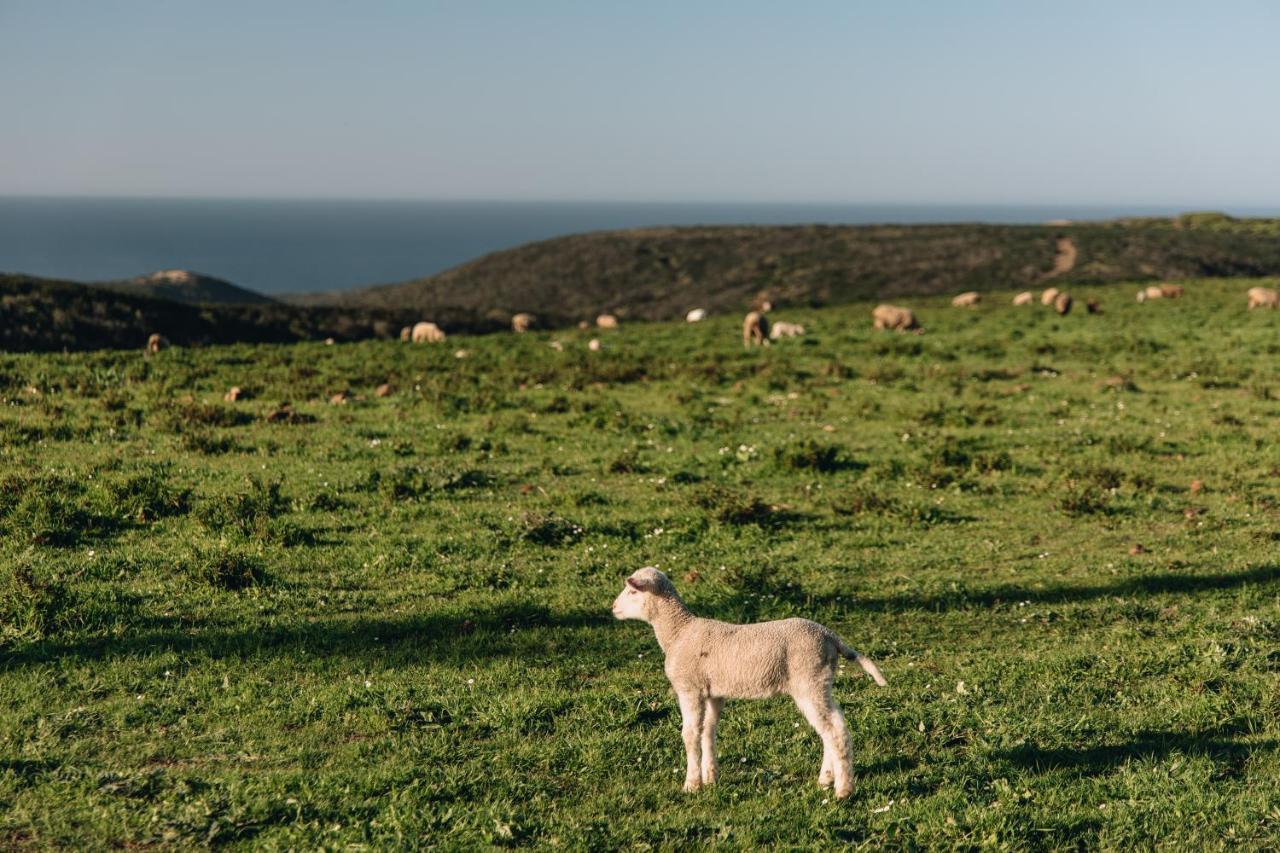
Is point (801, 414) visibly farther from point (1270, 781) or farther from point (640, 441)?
point (1270, 781)

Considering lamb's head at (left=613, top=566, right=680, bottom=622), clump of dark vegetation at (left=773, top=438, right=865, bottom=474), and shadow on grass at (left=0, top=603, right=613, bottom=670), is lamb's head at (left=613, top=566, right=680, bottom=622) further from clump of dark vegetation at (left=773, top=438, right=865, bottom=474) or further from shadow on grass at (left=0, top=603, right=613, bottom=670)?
clump of dark vegetation at (left=773, top=438, right=865, bottom=474)

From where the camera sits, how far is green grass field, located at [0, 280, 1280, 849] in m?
6.71

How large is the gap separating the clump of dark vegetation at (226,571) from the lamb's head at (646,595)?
5795mm

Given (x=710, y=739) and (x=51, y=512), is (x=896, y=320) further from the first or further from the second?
(x=710, y=739)

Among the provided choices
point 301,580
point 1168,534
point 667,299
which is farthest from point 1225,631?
point 667,299

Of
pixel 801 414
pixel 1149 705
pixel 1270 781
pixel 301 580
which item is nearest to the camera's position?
pixel 1270 781

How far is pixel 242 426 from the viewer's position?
1967cm

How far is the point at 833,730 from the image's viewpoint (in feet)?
21.6

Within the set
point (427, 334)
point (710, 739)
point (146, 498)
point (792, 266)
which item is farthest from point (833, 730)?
point (792, 266)

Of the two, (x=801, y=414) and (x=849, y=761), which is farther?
(x=801, y=414)

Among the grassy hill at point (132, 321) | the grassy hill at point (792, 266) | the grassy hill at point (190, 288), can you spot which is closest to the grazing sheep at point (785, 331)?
the grassy hill at point (132, 321)

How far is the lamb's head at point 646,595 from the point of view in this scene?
7.14m

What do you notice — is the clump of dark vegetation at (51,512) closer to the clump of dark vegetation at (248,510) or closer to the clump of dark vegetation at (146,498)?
the clump of dark vegetation at (146,498)

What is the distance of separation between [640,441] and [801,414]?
16.0ft
